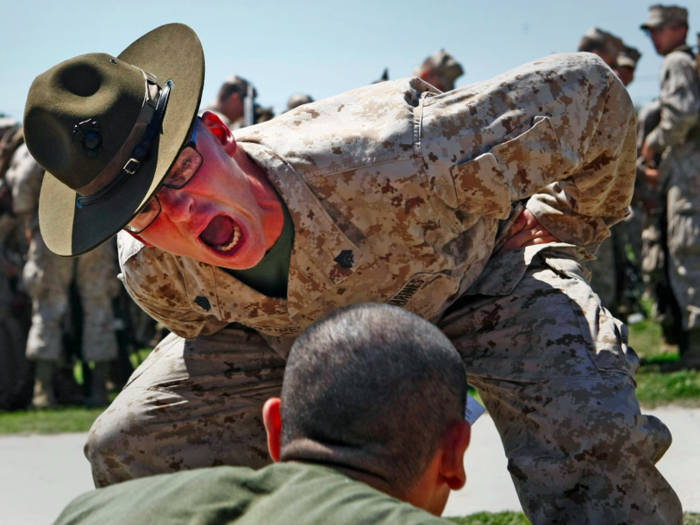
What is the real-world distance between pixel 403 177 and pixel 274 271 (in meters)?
0.62

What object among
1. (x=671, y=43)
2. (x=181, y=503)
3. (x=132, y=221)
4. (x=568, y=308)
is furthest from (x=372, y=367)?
(x=671, y=43)

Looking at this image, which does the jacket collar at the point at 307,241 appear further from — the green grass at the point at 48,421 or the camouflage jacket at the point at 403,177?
the green grass at the point at 48,421

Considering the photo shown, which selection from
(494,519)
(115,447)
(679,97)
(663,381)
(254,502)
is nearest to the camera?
(254,502)

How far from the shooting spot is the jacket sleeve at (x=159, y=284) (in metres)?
3.35

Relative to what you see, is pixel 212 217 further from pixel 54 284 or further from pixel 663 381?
pixel 54 284

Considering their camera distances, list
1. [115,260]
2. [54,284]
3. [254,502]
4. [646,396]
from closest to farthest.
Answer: [254,502], [646,396], [54,284], [115,260]

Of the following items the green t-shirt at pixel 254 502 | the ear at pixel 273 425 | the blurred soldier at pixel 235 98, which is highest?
the green t-shirt at pixel 254 502

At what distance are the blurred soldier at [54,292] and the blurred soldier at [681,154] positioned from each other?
503 cm

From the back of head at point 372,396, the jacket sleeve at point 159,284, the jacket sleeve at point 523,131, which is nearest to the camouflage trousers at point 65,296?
the jacket sleeve at point 159,284

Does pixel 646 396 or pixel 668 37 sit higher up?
pixel 668 37

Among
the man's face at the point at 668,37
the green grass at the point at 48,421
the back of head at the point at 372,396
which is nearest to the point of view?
the back of head at the point at 372,396

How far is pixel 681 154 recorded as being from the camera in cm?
788

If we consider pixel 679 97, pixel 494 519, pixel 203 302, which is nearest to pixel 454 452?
pixel 203 302

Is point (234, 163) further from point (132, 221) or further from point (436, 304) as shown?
point (436, 304)
